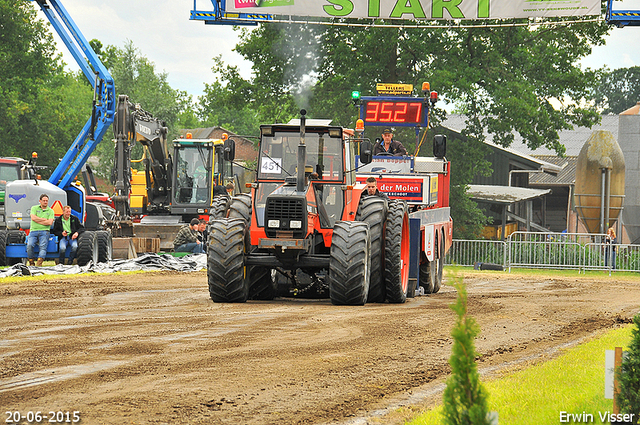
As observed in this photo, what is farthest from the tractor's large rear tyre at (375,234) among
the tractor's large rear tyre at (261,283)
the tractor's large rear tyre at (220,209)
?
the tractor's large rear tyre at (220,209)

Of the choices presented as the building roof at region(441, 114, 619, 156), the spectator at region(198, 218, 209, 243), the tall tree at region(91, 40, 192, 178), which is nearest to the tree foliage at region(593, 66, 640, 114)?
the building roof at region(441, 114, 619, 156)

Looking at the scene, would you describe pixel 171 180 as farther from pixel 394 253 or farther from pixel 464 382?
pixel 464 382

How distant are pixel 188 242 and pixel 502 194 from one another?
873 inches

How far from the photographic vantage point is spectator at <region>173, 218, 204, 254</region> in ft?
76.4

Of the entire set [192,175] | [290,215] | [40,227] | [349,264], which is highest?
[192,175]

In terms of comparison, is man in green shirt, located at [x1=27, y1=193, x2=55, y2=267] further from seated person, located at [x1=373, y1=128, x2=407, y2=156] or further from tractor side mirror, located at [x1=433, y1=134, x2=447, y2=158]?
tractor side mirror, located at [x1=433, y1=134, x2=447, y2=158]

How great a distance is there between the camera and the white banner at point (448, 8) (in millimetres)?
22219

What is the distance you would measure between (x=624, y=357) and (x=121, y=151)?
62.2ft

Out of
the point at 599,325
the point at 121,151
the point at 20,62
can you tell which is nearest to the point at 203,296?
the point at 599,325

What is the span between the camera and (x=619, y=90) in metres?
108

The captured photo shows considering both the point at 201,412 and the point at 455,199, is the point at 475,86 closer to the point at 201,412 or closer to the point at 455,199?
the point at 455,199

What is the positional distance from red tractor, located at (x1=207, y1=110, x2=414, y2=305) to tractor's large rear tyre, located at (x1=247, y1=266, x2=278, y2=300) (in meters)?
0.02

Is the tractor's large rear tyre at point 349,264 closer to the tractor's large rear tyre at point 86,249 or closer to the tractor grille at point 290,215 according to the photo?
the tractor grille at point 290,215

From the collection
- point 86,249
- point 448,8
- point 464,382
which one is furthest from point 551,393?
point 448,8
